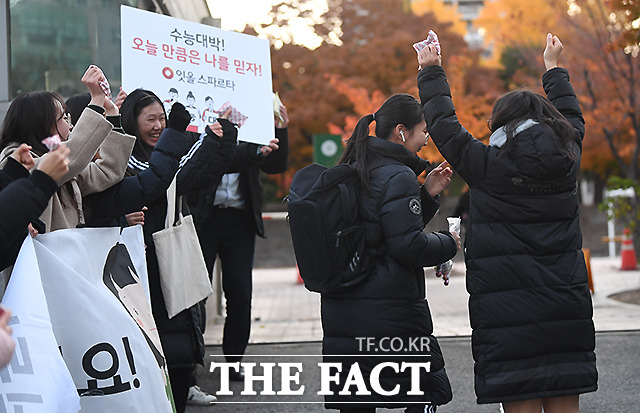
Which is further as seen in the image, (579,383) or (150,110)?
(150,110)

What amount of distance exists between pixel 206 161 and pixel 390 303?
1466mm

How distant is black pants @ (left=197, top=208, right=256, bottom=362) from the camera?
5598 millimetres

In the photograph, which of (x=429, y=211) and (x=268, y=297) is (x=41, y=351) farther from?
(x=268, y=297)

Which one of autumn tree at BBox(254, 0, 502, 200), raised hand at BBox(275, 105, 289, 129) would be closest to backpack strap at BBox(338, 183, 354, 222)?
raised hand at BBox(275, 105, 289, 129)

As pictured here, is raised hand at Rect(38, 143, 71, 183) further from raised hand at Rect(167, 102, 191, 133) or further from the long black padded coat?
the long black padded coat

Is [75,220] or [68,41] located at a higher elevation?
[68,41]

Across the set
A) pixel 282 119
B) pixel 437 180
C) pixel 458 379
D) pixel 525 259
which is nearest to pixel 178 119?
pixel 437 180

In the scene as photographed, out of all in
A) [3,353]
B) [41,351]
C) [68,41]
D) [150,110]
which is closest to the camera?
[3,353]

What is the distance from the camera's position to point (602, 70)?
16344 mm

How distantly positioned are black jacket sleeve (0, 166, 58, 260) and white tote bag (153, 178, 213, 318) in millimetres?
1323

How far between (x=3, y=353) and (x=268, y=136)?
2.97 meters

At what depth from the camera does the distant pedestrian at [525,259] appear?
126 inches

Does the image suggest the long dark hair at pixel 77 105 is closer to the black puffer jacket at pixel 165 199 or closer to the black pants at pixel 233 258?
the black puffer jacket at pixel 165 199

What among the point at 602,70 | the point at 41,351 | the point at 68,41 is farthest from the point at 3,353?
the point at 602,70
